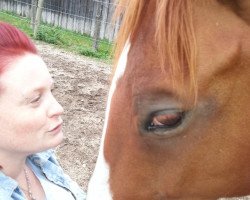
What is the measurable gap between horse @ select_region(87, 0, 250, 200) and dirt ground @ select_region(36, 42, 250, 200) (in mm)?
1940

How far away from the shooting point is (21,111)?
1.46m

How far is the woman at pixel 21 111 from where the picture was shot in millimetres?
1452

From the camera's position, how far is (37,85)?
1474mm

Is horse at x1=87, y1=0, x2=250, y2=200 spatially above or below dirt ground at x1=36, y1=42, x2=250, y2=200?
above

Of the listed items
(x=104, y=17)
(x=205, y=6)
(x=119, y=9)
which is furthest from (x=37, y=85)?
(x=104, y=17)

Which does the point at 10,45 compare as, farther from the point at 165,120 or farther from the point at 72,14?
the point at 72,14

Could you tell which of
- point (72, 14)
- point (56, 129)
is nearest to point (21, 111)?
point (56, 129)

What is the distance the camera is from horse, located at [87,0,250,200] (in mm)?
1470

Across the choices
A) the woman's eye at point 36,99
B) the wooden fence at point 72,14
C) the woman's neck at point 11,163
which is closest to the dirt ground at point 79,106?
the woman's neck at point 11,163

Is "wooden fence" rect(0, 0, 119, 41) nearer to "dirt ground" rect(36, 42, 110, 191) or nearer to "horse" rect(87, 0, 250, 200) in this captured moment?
"dirt ground" rect(36, 42, 110, 191)

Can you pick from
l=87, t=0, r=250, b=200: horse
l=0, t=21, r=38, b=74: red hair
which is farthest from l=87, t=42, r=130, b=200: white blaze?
l=0, t=21, r=38, b=74: red hair

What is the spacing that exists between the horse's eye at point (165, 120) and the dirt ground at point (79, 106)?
207cm

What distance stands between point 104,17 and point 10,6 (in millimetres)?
3622

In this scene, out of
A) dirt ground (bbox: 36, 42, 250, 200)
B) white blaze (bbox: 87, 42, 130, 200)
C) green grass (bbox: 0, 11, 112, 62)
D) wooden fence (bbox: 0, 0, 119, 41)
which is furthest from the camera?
wooden fence (bbox: 0, 0, 119, 41)
